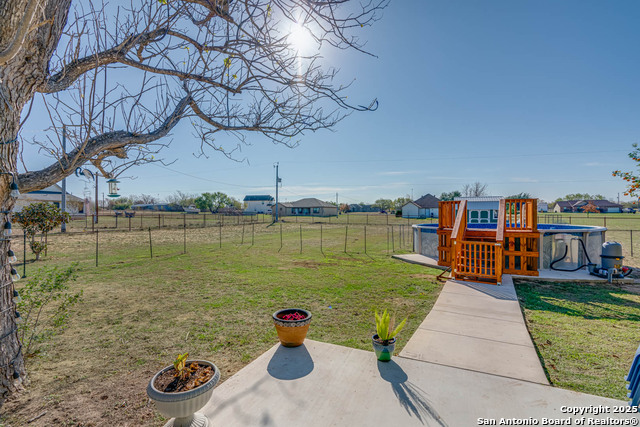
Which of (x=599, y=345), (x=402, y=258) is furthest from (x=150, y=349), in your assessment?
(x=402, y=258)

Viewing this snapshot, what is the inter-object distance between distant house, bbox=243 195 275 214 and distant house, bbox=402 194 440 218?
3581 cm

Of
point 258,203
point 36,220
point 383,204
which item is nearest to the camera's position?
point 36,220

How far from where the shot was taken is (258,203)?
255 ft

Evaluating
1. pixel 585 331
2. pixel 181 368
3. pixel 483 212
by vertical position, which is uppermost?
pixel 483 212

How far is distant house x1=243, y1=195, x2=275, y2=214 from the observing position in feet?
248

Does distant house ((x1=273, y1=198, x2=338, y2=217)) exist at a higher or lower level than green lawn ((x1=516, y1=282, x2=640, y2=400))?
higher

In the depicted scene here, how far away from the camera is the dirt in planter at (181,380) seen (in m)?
2.15

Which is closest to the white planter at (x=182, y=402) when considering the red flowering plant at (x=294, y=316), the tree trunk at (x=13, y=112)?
the red flowering plant at (x=294, y=316)

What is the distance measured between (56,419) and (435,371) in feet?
11.8

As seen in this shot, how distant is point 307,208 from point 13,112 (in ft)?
200

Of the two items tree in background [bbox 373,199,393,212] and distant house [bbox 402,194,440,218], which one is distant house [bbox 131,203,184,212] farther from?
tree in background [bbox 373,199,393,212]

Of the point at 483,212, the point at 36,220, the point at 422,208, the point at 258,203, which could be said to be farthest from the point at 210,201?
the point at 483,212

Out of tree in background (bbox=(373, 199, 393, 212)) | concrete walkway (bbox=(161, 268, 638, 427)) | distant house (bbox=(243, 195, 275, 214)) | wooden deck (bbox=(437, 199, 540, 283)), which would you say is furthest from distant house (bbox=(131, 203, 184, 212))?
concrete walkway (bbox=(161, 268, 638, 427))

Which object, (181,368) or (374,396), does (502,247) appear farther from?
(181,368)
